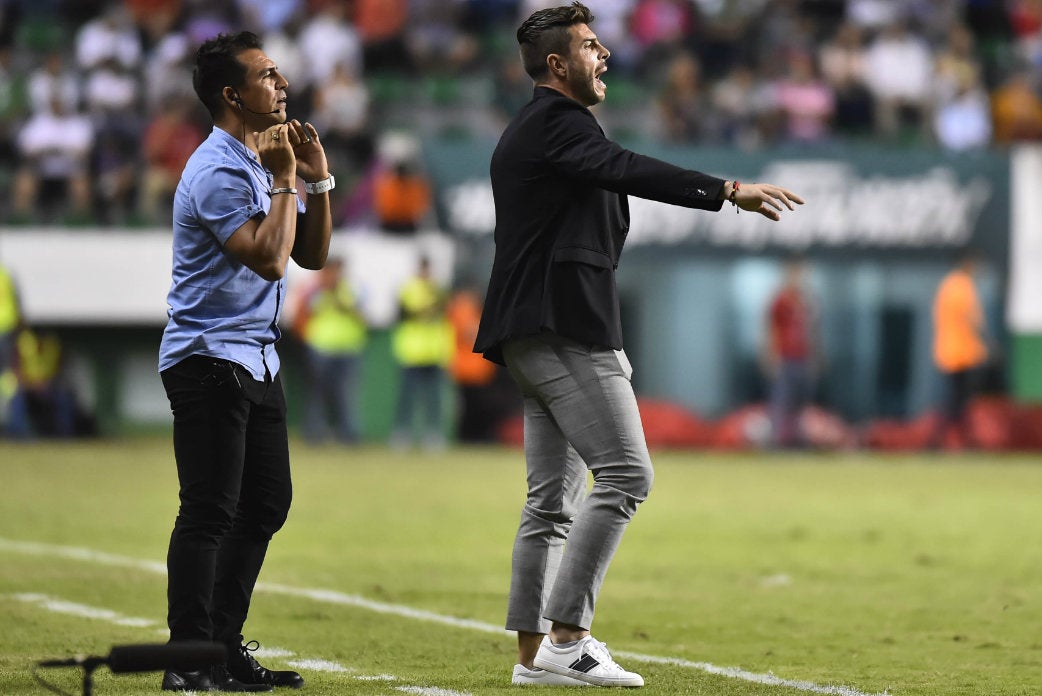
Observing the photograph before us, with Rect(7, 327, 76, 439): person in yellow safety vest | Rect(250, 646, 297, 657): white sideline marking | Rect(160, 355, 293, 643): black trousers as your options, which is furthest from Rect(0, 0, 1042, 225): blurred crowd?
Rect(160, 355, 293, 643): black trousers

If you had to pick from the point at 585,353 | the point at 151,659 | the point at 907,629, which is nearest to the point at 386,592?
the point at 907,629

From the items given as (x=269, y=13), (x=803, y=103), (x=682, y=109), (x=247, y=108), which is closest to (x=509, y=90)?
(x=682, y=109)

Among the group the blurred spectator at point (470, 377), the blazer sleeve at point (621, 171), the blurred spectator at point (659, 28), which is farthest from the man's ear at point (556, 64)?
the blurred spectator at point (659, 28)

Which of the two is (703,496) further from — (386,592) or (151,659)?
(151,659)

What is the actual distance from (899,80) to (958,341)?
172 inches

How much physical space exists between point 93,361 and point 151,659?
1608 cm

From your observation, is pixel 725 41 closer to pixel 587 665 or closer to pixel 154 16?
pixel 154 16

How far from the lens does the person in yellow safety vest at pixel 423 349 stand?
63.0 feet

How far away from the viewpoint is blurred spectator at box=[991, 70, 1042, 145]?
20812 millimetres

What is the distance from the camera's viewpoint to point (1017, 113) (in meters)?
21.0

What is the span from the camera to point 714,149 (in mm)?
20219

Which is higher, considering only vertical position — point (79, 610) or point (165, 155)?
point (165, 155)

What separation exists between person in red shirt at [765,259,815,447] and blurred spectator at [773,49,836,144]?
6.78 ft

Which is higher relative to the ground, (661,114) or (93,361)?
(661,114)
